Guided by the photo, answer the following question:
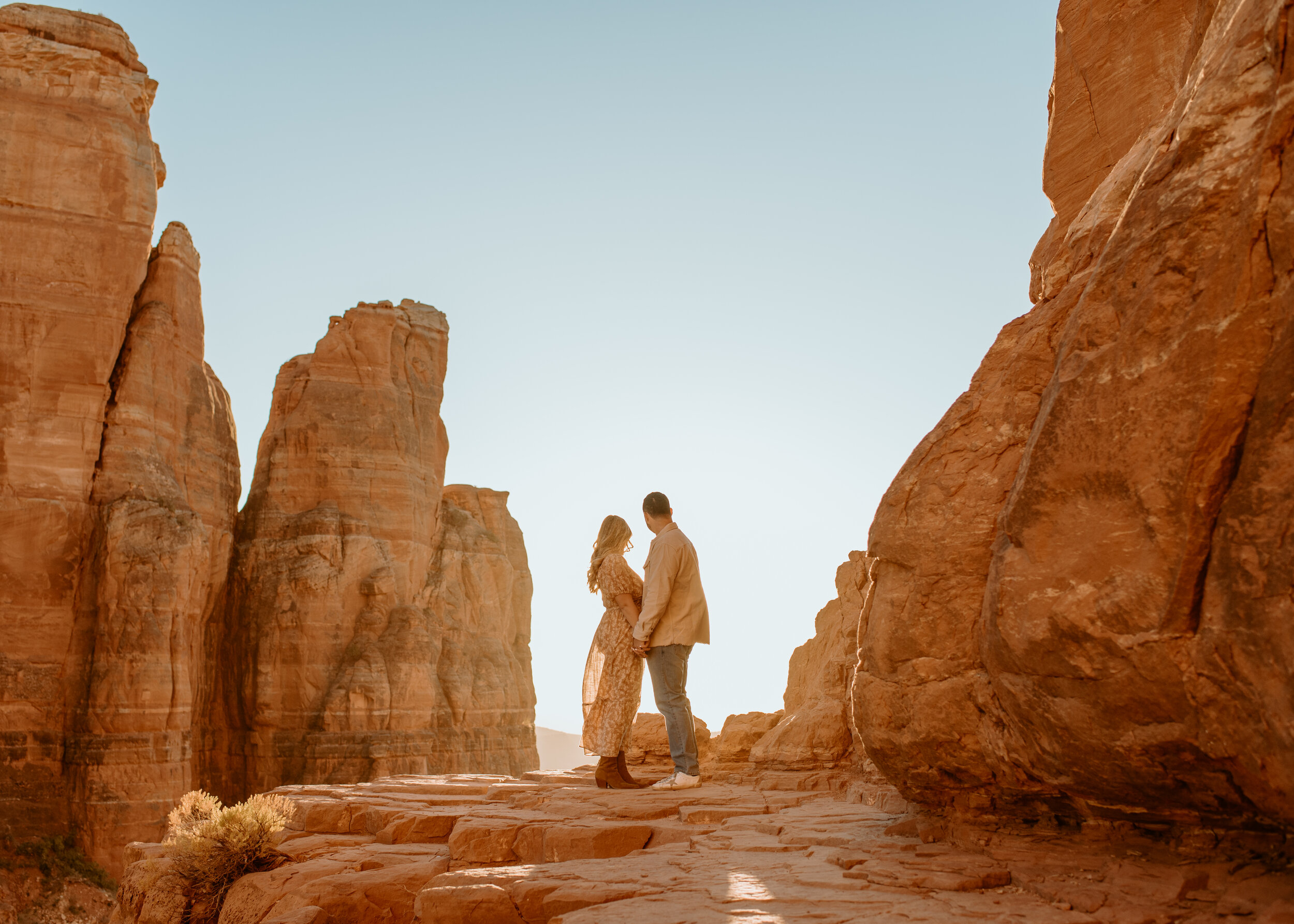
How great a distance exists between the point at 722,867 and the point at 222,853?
3.20 metres

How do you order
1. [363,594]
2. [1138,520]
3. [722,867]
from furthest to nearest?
1. [363,594]
2. [722,867]
3. [1138,520]

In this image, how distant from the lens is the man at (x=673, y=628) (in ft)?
22.7

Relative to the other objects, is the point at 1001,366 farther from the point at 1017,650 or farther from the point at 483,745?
the point at 483,745

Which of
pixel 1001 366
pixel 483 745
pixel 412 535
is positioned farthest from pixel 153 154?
pixel 1001 366

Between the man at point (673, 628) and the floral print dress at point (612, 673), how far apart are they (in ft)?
1.18

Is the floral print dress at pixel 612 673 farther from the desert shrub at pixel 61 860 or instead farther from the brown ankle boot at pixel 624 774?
the desert shrub at pixel 61 860

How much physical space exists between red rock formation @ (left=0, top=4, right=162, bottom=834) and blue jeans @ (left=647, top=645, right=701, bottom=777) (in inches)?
729

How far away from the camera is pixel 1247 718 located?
9.43ft

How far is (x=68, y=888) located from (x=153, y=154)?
53.9ft

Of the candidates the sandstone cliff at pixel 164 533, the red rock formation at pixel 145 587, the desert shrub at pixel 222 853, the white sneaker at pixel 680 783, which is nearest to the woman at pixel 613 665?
the white sneaker at pixel 680 783

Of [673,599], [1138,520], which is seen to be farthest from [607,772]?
[1138,520]

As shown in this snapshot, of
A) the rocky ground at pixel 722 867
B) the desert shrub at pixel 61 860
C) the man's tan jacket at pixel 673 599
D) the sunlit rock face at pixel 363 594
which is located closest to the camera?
the rocky ground at pixel 722 867

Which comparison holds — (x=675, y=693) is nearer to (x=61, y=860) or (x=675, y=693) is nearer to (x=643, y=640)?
(x=643, y=640)

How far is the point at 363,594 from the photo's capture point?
89.3 ft
